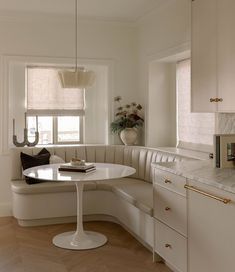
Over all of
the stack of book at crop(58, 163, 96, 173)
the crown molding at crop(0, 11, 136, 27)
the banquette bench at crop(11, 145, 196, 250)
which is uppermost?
the crown molding at crop(0, 11, 136, 27)

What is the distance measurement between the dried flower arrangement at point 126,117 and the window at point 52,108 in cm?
53

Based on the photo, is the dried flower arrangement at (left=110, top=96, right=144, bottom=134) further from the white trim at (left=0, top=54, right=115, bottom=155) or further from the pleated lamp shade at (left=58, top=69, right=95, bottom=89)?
the pleated lamp shade at (left=58, top=69, right=95, bottom=89)

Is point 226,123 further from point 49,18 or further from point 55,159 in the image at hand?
point 49,18

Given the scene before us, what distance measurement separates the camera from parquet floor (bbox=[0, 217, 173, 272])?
3.19 metres

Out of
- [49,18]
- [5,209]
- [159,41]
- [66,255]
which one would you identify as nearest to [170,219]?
[66,255]

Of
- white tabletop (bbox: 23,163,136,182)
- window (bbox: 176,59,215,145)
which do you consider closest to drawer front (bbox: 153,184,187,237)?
white tabletop (bbox: 23,163,136,182)

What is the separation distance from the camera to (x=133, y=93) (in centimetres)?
545

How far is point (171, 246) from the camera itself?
2.97 meters

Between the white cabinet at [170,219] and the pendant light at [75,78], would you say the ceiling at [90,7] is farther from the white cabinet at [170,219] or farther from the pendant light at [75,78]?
the white cabinet at [170,219]

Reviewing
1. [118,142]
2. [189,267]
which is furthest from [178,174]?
[118,142]

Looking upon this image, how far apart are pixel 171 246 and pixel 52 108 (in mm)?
2956

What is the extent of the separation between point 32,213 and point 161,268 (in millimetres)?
1762

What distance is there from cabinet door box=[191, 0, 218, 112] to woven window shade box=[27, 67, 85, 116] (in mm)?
2476

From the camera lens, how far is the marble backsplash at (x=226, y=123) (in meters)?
3.32
